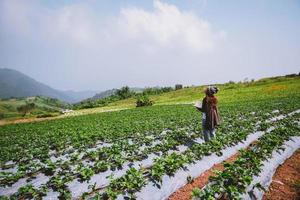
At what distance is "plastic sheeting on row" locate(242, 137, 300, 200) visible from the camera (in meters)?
6.75

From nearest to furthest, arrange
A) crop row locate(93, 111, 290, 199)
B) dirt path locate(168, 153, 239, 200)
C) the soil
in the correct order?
crop row locate(93, 111, 290, 199)
dirt path locate(168, 153, 239, 200)
the soil

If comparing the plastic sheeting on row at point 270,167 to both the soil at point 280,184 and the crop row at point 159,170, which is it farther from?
the crop row at point 159,170

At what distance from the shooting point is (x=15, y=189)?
23.9 ft

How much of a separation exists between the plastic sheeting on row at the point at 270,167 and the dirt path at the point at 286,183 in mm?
163

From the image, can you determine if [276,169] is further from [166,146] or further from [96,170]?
[96,170]

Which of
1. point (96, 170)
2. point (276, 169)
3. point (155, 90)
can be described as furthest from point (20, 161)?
point (155, 90)

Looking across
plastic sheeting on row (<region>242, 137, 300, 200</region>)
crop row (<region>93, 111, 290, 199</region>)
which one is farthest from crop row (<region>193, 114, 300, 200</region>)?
crop row (<region>93, 111, 290, 199</region>)

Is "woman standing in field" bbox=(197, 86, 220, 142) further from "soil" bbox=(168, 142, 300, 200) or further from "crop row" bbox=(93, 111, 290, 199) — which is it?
"soil" bbox=(168, 142, 300, 200)

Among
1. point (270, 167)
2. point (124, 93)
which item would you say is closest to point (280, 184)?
point (270, 167)

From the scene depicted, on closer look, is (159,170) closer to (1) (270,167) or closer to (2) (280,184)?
(2) (280,184)

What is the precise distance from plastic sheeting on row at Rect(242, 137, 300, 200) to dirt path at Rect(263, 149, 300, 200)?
0.16 metres

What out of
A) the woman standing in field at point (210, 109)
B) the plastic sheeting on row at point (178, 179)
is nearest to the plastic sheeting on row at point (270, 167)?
the plastic sheeting on row at point (178, 179)

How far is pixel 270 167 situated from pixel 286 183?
0.78 meters

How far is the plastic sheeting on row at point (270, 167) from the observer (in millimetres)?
6753
